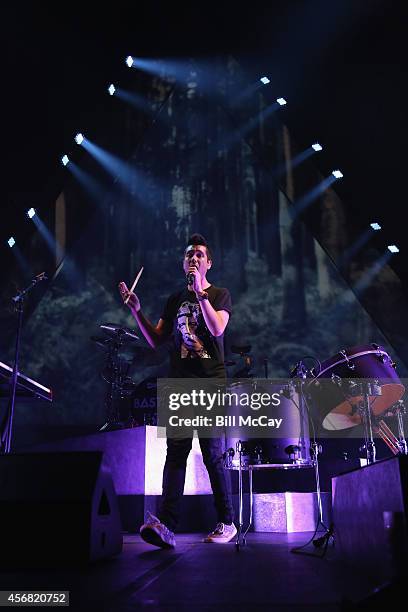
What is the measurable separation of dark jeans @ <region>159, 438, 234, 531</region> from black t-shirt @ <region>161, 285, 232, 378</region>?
14.4 inches

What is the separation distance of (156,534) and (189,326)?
106 cm

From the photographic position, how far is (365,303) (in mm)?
6914

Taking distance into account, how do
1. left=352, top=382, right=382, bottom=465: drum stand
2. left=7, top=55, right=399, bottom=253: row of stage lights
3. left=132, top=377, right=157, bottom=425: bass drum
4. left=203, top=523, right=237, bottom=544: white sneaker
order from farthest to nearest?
left=7, top=55, right=399, bottom=253: row of stage lights → left=132, top=377, right=157, bottom=425: bass drum → left=352, top=382, right=382, bottom=465: drum stand → left=203, top=523, right=237, bottom=544: white sneaker

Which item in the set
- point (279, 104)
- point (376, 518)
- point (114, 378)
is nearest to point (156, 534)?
point (376, 518)

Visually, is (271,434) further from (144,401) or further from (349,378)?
(144,401)

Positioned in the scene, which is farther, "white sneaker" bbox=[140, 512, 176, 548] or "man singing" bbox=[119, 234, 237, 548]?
"man singing" bbox=[119, 234, 237, 548]

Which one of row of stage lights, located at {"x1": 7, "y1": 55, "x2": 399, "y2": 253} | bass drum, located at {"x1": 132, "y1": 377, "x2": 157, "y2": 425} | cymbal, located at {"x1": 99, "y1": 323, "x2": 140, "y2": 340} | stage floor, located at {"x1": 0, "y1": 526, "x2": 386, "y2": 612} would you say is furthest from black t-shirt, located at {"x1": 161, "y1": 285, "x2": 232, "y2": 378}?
row of stage lights, located at {"x1": 7, "y1": 55, "x2": 399, "y2": 253}

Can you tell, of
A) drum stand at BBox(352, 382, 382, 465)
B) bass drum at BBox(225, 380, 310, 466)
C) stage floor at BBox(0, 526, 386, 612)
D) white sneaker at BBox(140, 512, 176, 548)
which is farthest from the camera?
drum stand at BBox(352, 382, 382, 465)

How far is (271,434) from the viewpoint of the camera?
9.50ft

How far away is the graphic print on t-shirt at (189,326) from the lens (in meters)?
2.67

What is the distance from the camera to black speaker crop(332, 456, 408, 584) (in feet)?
3.73

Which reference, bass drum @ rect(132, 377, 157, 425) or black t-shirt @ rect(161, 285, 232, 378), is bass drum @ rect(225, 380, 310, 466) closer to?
black t-shirt @ rect(161, 285, 232, 378)

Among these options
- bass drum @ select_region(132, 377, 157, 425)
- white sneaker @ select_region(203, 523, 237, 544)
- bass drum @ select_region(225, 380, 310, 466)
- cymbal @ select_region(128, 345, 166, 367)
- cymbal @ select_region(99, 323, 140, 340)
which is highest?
cymbal @ select_region(99, 323, 140, 340)

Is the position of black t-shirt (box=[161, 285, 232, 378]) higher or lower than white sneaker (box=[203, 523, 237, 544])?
higher
